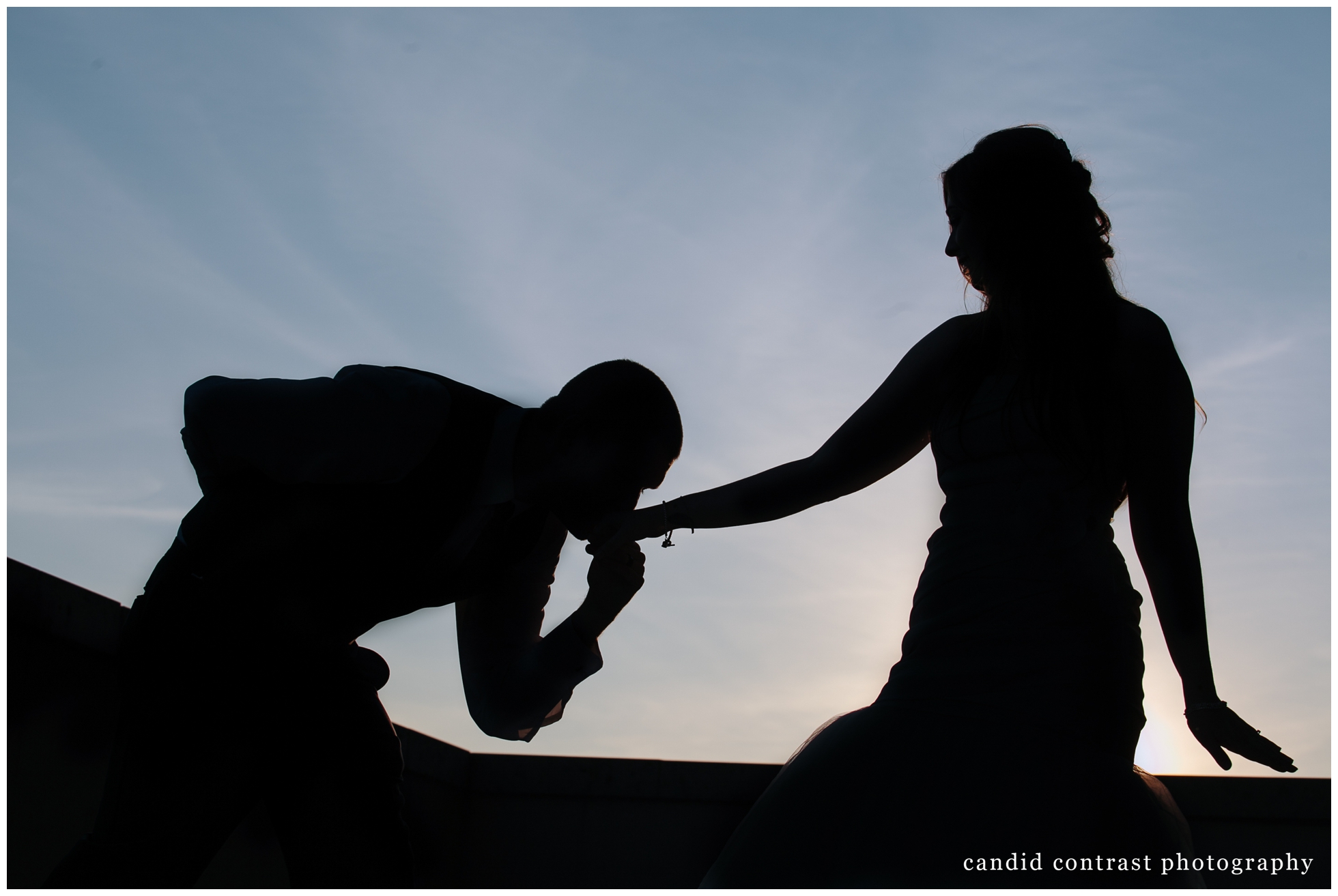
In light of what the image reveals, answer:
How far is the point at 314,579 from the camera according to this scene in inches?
91.0

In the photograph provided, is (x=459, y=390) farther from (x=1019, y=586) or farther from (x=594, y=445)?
(x=1019, y=586)

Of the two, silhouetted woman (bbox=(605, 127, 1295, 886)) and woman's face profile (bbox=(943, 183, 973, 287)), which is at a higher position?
woman's face profile (bbox=(943, 183, 973, 287))

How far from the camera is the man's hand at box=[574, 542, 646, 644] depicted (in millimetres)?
2693

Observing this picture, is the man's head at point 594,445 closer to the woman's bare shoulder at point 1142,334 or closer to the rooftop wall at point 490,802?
the woman's bare shoulder at point 1142,334

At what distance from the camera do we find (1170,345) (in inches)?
72.8

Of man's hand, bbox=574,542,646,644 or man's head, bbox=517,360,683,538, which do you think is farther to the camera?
man's hand, bbox=574,542,646,644

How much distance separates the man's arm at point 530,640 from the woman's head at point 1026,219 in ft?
3.90

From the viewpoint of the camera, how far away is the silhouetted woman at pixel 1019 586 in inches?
61.3

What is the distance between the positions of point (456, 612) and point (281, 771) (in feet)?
2.34

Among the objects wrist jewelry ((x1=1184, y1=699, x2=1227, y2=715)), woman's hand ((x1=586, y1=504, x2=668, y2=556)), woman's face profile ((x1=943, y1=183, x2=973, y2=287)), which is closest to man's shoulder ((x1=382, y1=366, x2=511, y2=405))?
woman's hand ((x1=586, y1=504, x2=668, y2=556))

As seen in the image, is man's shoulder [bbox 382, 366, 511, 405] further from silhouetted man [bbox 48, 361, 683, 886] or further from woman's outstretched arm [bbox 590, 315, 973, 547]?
woman's outstretched arm [bbox 590, 315, 973, 547]

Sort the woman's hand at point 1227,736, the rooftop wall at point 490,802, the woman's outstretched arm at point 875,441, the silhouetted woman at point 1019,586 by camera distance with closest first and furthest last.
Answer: the silhouetted woman at point 1019,586 → the woman's hand at point 1227,736 → the woman's outstretched arm at point 875,441 → the rooftop wall at point 490,802

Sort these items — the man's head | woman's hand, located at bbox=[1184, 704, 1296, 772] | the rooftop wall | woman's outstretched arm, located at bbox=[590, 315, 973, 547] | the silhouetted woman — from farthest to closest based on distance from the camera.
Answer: the rooftop wall < the man's head < woman's outstretched arm, located at bbox=[590, 315, 973, 547] < woman's hand, located at bbox=[1184, 704, 1296, 772] < the silhouetted woman

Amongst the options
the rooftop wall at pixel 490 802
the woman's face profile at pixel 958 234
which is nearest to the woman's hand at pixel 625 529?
the woman's face profile at pixel 958 234
